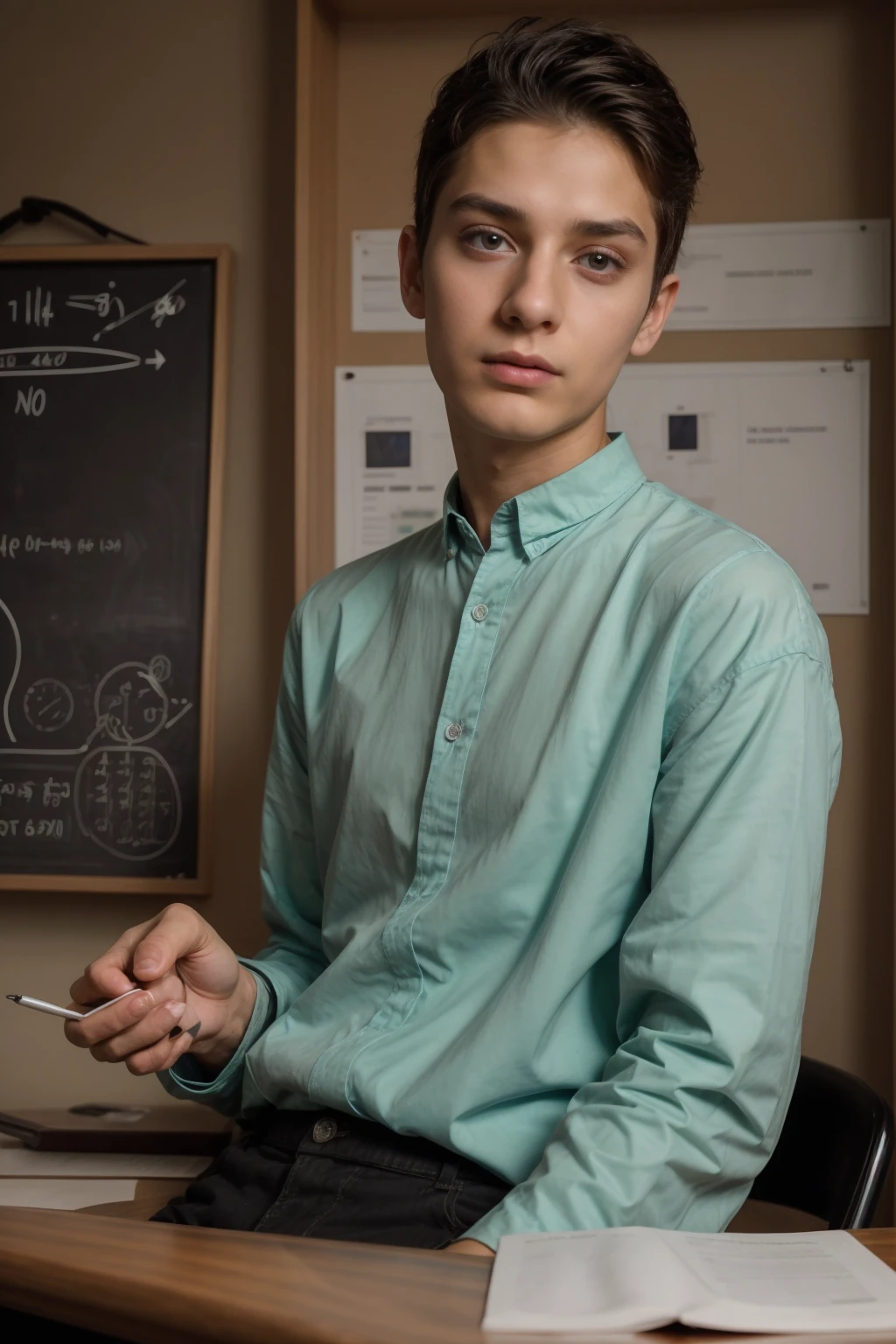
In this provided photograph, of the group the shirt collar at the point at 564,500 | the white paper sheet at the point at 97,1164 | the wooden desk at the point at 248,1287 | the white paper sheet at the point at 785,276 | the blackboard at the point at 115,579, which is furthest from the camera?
the blackboard at the point at 115,579

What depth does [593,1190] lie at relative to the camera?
897 millimetres

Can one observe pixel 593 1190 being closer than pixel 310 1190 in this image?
Yes

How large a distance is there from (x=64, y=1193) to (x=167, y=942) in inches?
25.9

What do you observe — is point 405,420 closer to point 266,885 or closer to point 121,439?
Answer: point 121,439

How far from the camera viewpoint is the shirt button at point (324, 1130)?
3.73 ft

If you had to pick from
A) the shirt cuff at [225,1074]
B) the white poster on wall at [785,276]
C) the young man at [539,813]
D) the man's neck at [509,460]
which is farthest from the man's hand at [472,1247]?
the white poster on wall at [785,276]

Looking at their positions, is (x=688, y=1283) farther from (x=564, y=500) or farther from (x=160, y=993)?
(x=564, y=500)

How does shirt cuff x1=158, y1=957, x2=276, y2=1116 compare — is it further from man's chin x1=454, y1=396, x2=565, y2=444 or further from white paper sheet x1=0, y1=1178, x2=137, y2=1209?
man's chin x1=454, y1=396, x2=565, y2=444

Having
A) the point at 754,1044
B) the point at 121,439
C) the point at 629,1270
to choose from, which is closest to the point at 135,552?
the point at 121,439

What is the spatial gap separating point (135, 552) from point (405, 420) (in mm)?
511

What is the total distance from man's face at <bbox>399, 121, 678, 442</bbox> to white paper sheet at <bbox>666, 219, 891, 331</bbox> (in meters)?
0.89

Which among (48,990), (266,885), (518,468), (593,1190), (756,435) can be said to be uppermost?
(756,435)

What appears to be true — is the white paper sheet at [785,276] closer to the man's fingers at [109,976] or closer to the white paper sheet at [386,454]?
the white paper sheet at [386,454]

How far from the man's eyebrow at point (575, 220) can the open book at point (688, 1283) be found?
856 mm
